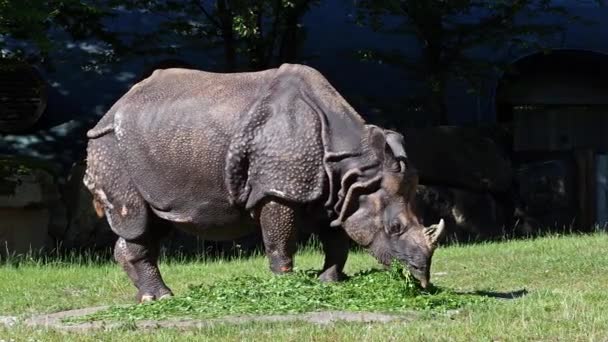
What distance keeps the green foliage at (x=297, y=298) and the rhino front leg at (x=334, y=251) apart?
0.33m

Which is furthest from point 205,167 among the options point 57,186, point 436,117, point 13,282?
point 436,117

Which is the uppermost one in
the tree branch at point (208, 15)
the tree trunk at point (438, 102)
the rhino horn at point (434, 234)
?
the tree branch at point (208, 15)

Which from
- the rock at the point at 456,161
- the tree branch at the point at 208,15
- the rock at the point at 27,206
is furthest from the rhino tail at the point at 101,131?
the rock at the point at 456,161

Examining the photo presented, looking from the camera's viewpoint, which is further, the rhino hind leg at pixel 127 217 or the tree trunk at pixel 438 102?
the tree trunk at pixel 438 102

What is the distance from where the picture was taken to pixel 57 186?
59.9 ft

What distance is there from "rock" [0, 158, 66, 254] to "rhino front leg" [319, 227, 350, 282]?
8336 millimetres

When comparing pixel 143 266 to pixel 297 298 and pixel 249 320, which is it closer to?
pixel 297 298

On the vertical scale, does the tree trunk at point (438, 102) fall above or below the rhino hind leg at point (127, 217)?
below

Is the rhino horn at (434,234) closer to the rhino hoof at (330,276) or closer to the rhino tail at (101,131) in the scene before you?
the rhino hoof at (330,276)

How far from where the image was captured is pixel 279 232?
982cm

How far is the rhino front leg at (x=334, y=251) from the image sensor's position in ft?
34.0

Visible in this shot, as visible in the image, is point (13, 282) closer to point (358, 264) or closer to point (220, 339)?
point (358, 264)

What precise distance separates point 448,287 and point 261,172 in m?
2.59

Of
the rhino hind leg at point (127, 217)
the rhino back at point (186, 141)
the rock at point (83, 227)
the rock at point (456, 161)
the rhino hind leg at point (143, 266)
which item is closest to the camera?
the rhino back at point (186, 141)
